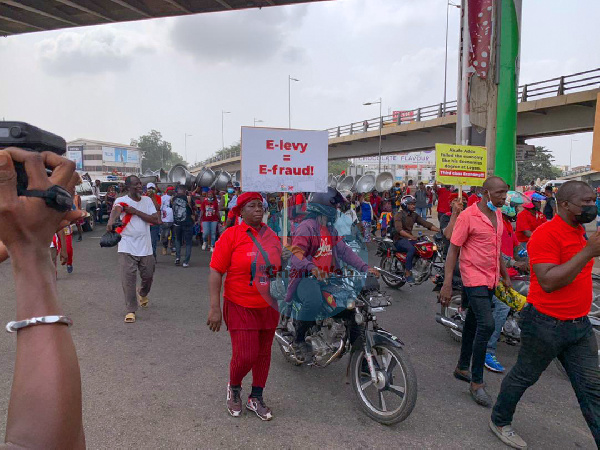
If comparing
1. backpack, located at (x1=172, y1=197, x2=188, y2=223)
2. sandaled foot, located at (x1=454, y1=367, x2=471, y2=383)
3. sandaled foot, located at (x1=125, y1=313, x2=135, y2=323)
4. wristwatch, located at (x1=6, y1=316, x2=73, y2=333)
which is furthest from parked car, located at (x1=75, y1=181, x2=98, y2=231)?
wristwatch, located at (x1=6, y1=316, x2=73, y2=333)

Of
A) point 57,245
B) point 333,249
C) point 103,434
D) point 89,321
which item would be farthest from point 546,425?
point 57,245

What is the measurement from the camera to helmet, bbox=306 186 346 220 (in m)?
3.94

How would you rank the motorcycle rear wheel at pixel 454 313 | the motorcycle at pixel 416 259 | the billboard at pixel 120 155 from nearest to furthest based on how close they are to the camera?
the motorcycle rear wheel at pixel 454 313 → the motorcycle at pixel 416 259 → the billboard at pixel 120 155

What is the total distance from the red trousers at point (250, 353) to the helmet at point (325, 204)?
3.74 feet

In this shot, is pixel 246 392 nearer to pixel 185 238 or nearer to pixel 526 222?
pixel 526 222

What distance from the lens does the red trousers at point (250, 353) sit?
3336 mm

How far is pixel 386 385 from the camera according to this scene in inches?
133

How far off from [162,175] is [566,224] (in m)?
21.4

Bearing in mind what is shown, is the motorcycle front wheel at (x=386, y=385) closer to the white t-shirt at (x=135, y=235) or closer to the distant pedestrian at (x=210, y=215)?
the white t-shirt at (x=135, y=235)

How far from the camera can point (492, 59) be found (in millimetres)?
11172

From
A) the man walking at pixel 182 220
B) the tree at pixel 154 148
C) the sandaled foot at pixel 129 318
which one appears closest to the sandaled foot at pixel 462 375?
the sandaled foot at pixel 129 318

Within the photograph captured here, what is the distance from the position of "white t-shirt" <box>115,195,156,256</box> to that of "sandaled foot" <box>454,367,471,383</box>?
414 centimetres

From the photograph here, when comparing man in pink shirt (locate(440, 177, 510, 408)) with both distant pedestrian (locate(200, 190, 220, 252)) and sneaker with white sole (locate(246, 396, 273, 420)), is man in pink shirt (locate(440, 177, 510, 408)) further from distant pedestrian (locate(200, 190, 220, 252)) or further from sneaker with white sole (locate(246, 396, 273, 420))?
distant pedestrian (locate(200, 190, 220, 252))

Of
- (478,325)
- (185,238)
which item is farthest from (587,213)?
(185,238)
